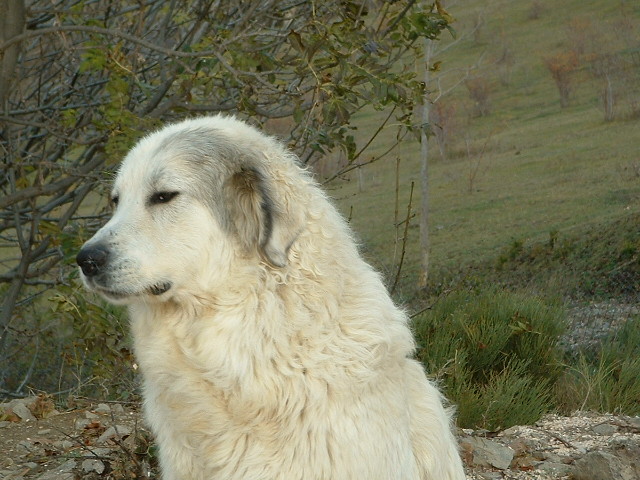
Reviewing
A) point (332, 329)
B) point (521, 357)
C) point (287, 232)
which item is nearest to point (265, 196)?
point (287, 232)

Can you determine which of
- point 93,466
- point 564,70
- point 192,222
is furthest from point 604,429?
point 564,70

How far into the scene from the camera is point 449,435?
4.21 m

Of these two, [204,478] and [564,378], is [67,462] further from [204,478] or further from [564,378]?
[564,378]

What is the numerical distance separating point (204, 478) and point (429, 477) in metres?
1.05

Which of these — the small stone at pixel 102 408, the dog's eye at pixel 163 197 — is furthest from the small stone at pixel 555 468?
the dog's eye at pixel 163 197

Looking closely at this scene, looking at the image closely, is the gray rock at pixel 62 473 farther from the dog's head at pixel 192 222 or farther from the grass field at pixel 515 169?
the grass field at pixel 515 169

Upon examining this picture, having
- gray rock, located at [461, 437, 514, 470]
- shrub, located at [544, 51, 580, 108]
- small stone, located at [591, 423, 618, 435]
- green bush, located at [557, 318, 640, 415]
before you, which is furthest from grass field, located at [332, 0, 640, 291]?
gray rock, located at [461, 437, 514, 470]

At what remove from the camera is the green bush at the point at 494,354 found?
262 inches

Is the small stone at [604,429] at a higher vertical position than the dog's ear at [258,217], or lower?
lower

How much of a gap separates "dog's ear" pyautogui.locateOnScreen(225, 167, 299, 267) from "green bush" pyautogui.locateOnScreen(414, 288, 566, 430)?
121 inches

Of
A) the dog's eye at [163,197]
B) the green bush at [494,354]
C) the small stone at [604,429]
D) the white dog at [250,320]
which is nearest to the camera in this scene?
the white dog at [250,320]

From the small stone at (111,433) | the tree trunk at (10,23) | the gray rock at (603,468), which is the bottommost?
the small stone at (111,433)

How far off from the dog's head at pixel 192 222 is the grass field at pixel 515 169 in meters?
6.38

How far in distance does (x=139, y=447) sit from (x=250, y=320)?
1846 millimetres
